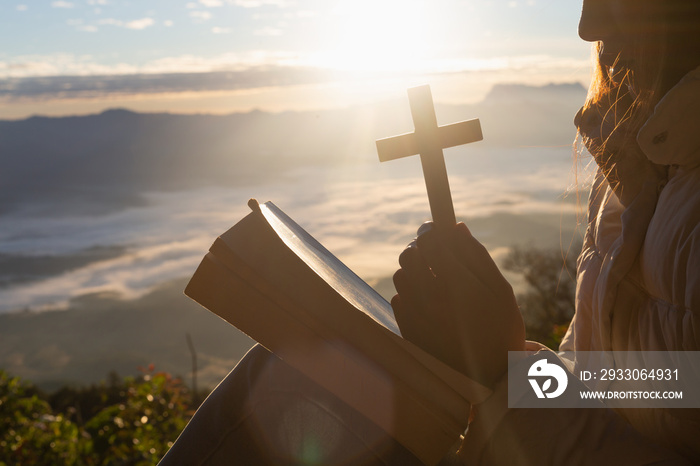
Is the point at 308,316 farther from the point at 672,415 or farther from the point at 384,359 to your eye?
the point at 672,415

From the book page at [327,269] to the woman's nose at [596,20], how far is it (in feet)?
3.21

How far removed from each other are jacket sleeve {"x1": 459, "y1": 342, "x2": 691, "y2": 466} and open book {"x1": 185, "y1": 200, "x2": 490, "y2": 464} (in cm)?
14

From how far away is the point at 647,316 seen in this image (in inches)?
60.4

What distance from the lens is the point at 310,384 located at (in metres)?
1.51

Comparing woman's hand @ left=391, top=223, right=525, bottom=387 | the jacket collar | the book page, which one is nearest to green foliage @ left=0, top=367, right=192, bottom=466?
the book page

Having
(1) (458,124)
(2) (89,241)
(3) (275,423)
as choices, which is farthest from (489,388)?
(2) (89,241)

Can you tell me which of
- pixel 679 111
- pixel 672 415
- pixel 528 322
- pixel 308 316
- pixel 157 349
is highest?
pixel 679 111

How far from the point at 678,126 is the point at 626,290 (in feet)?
1.46

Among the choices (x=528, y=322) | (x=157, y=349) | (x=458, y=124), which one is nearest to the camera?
(x=458, y=124)

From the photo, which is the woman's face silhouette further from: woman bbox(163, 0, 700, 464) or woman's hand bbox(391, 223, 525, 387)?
woman's hand bbox(391, 223, 525, 387)

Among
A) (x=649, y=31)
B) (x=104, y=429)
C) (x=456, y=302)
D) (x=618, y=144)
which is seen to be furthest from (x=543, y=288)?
(x=456, y=302)

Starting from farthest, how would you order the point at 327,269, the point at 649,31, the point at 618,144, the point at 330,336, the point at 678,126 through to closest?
the point at 618,144 < the point at 327,269 < the point at 649,31 < the point at 678,126 < the point at 330,336

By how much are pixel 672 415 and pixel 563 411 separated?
10.1 inches

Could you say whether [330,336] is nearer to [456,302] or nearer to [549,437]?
[456,302]
